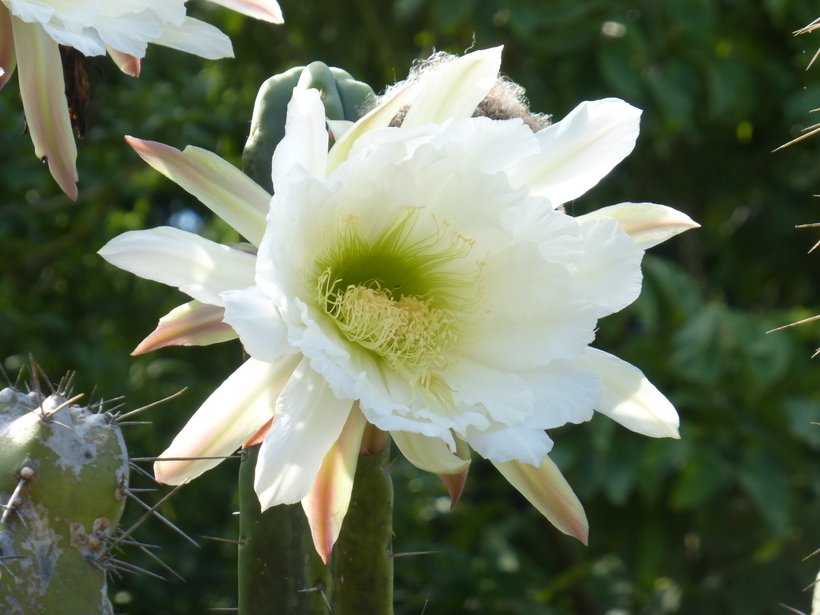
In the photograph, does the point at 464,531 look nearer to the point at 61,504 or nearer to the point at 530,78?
the point at 530,78

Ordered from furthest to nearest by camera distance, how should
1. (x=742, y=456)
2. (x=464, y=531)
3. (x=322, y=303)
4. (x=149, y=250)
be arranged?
Result: (x=464, y=531) → (x=742, y=456) → (x=322, y=303) → (x=149, y=250)

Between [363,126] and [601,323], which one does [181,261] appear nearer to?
[363,126]

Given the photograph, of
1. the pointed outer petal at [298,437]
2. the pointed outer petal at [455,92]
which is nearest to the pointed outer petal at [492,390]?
the pointed outer petal at [298,437]

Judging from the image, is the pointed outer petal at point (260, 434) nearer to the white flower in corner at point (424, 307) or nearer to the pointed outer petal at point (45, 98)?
the white flower in corner at point (424, 307)

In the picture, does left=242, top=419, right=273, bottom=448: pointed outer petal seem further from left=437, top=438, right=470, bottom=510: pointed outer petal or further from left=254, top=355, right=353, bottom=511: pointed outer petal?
left=437, top=438, right=470, bottom=510: pointed outer petal

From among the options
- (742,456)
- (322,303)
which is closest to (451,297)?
(322,303)

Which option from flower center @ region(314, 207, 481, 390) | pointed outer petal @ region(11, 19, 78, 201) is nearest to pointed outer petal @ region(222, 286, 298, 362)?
flower center @ region(314, 207, 481, 390)
